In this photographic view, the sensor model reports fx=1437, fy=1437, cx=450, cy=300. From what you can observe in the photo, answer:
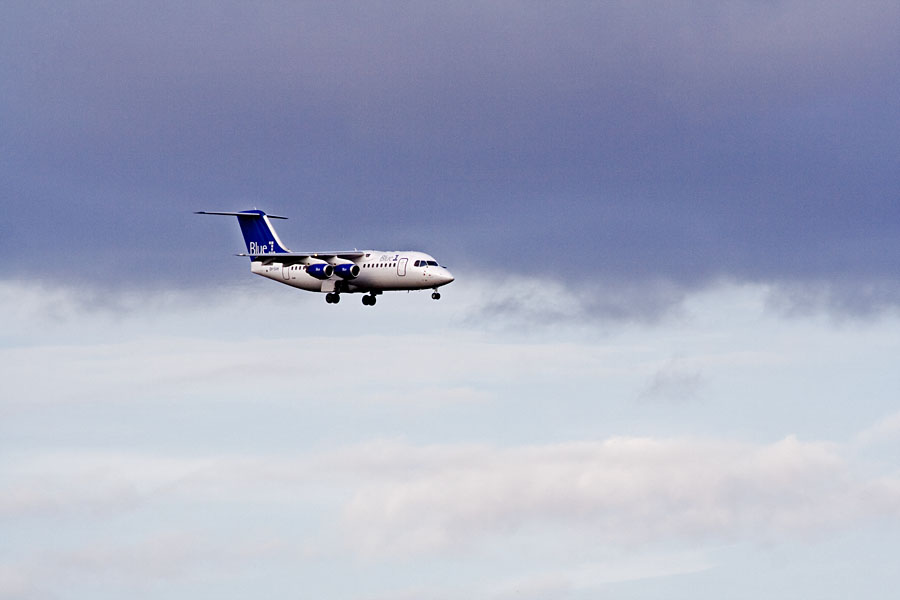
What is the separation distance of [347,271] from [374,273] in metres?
2.32

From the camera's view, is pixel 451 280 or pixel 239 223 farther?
pixel 239 223


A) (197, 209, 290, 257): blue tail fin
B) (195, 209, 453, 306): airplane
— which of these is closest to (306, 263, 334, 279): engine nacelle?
(195, 209, 453, 306): airplane

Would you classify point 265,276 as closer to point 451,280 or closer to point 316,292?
point 316,292

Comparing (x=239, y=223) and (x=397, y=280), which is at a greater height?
(x=239, y=223)

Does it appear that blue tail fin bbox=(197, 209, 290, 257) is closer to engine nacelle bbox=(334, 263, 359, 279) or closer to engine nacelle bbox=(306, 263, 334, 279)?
engine nacelle bbox=(306, 263, 334, 279)

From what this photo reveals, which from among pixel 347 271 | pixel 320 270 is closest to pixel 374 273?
pixel 347 271

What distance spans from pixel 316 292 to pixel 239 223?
10.7 m

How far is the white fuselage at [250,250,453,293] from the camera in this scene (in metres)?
95.9

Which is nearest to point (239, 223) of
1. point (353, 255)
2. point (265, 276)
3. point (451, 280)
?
point (265, 276)

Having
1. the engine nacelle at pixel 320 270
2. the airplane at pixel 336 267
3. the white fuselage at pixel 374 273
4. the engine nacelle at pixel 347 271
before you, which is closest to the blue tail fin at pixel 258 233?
the airplane at pixel 336 267

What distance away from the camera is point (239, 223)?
10988cm

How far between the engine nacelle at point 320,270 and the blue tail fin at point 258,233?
6989mm

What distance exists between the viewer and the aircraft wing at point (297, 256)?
3954 inches

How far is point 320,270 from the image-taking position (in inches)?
3976
